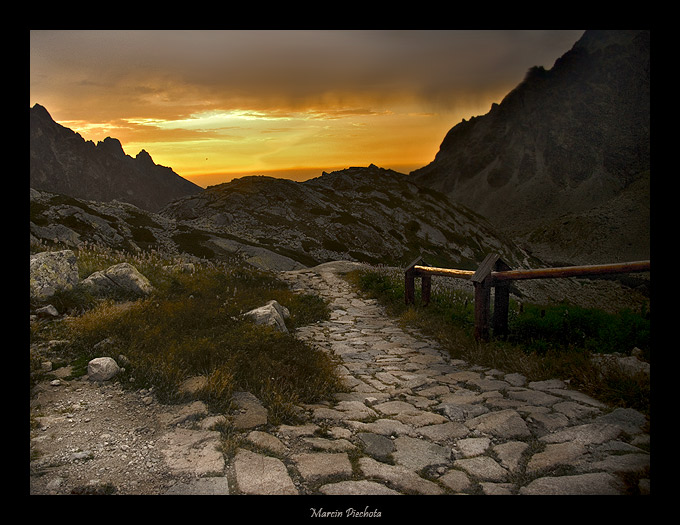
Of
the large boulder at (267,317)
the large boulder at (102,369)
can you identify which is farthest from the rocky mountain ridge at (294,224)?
the large boulder at (102,369)

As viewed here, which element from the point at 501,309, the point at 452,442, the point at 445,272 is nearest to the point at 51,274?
the point at 452,442

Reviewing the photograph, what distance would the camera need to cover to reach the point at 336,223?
146ft

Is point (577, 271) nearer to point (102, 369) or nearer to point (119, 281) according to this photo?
point (102, 369)

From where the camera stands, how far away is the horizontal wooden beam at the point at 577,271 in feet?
18.1

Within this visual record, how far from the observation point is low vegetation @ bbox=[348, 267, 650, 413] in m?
5.11

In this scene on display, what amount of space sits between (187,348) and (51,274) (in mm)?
3616

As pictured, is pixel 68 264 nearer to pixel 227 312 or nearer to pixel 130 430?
pixel 227 312

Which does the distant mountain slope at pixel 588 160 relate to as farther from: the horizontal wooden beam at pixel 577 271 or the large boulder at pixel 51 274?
the large boulder at pixel 51 274

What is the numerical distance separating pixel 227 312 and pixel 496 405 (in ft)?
17.4

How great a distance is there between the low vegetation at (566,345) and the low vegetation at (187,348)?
2.87m

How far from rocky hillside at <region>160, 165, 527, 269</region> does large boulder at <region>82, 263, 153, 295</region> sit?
17.0 meters
